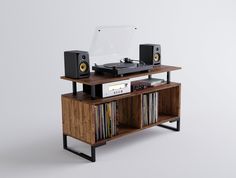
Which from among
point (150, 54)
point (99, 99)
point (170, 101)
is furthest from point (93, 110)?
point (170, 101)

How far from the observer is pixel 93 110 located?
3607mm

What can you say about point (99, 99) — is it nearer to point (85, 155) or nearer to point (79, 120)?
point (79, 120)

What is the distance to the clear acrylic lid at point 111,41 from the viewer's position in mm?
4016

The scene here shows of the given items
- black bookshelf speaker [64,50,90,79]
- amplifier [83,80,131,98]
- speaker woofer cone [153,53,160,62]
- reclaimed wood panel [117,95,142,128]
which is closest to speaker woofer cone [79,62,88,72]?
black bookshelf speaker [64,50,90,79]

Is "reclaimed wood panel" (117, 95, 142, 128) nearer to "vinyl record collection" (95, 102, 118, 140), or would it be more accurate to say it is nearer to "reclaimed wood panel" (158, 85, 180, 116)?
"vinyl record collection" (95, 102, 118, 140)

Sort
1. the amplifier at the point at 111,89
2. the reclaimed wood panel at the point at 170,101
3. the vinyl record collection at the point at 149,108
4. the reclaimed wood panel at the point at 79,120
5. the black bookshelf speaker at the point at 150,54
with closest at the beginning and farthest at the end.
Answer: the reclaimed wood panel at the point at 79,120
the amplifier at the point at 111,89
the vinyl record collection at the point at 149,108
the black bookshelf speaker at the point at 150,54
the reclaimed wood panel at the point at 170,101

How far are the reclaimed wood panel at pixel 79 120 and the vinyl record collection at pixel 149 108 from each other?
2.41ft

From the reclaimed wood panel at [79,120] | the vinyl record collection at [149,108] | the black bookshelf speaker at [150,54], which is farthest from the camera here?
the black bookshelf speaker at [150,54]

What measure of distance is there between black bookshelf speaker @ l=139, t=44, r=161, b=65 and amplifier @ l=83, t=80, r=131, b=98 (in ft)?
1.91

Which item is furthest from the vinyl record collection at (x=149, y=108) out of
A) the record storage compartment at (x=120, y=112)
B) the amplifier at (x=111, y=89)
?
the amplifier at (x=111, y=89)

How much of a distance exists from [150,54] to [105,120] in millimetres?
1028

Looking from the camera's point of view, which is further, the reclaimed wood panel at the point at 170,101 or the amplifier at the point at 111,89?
the reclaimed wood panel at the point at 170,101

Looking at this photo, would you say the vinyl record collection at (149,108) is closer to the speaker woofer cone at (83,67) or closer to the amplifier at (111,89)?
the amplifier at (111,89)
